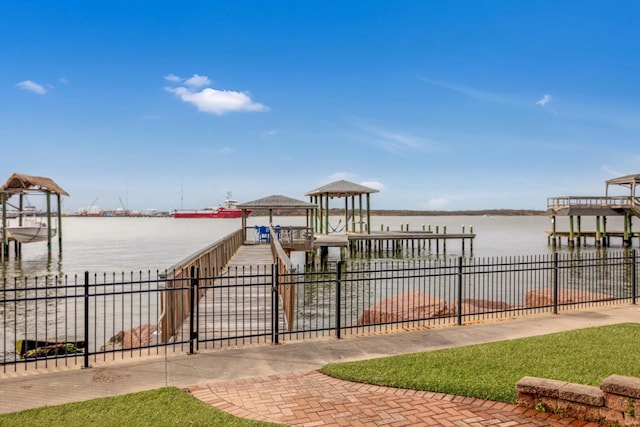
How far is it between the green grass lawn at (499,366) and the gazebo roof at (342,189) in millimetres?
33030

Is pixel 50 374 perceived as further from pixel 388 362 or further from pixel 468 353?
pixel 468 353

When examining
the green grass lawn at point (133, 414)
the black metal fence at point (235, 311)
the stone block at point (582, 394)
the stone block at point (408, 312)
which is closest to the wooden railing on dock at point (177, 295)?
the black metal fence at point (235, 311)

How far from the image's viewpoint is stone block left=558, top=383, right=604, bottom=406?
5.61 metres

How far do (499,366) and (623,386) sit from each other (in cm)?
204

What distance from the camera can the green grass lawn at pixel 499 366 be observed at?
6.59 metres

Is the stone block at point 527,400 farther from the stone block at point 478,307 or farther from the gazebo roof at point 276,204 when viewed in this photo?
the gazebo roof at point 276,204

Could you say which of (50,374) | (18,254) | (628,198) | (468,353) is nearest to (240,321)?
(50,374)

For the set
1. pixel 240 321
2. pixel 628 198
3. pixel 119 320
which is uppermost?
pixel 628 198

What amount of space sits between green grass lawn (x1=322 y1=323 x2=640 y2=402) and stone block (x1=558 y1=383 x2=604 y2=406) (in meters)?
0.66

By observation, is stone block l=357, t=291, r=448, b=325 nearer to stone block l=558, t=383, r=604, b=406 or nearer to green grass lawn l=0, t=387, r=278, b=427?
stone block l=558, t=383, r=604, b=406

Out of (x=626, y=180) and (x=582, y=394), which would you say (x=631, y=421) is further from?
(x=626, y=180)

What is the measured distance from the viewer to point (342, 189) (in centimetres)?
4178

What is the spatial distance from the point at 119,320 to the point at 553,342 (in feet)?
53.2

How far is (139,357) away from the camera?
8.05 m
